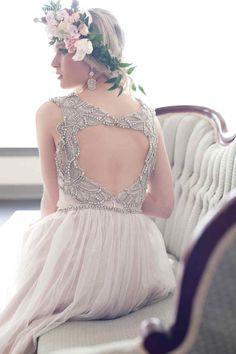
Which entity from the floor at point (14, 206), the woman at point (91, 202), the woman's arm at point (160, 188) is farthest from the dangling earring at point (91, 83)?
the floor at point (14, 206)

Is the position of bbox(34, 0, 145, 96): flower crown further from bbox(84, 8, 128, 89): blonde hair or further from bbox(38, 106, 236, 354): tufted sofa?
bbox(38, 106, 236, 354): tufted sofa

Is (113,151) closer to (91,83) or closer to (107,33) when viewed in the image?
(91,83)

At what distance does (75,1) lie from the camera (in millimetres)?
1620

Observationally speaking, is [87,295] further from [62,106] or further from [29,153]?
[29,153]

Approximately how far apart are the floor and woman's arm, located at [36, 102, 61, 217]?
7.69 feet

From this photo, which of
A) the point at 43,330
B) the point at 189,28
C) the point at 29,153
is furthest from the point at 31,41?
the point at 43,330

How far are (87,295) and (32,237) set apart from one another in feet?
0.88

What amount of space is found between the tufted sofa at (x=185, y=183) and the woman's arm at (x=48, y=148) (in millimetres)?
414

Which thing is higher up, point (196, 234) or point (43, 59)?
point (196, 234)

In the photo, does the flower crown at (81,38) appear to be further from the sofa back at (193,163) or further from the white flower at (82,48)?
the sofa back at (193,163)

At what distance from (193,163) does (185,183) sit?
0.09m

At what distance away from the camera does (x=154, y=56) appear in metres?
4.19

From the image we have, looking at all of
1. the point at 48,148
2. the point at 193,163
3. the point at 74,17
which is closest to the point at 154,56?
the point at 193,163

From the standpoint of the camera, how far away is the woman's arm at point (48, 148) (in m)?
1.46
